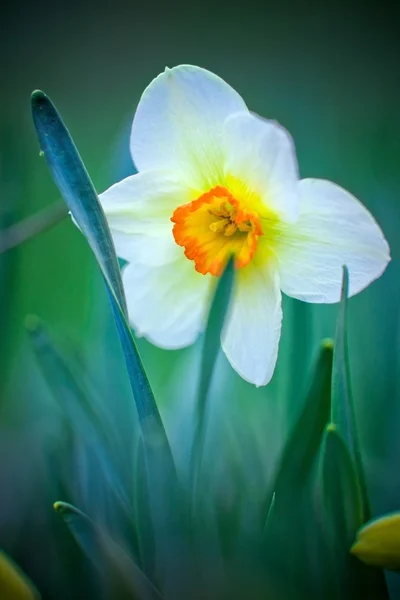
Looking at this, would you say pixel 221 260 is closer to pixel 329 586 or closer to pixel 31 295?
pixel 31 295

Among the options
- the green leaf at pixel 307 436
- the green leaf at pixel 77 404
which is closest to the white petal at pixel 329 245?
the green leaf at pixel 307 436

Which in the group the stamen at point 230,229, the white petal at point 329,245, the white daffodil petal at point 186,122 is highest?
the white daffodil petal at point 186,122

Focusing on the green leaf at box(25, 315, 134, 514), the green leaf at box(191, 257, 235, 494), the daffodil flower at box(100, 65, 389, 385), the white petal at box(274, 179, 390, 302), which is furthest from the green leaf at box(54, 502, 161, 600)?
the white petal at box(274, 179, 390, 302)

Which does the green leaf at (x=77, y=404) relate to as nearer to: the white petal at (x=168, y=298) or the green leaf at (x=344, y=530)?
the white petal at (x=168, y=298)

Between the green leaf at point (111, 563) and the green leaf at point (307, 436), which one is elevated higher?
the green leaf at point (307, 436)

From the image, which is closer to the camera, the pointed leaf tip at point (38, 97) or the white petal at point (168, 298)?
the pointed leaf tip at point (38, 97)

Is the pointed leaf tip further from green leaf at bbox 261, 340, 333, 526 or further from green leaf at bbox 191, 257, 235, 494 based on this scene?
green leaf at bbox 261, 340, 333, 526

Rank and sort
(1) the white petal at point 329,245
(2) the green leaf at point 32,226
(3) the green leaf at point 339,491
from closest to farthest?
(3) the green leaf at point 339,491, (1) the white petal at point 329,245, (2) the green leaf at point 32,226
